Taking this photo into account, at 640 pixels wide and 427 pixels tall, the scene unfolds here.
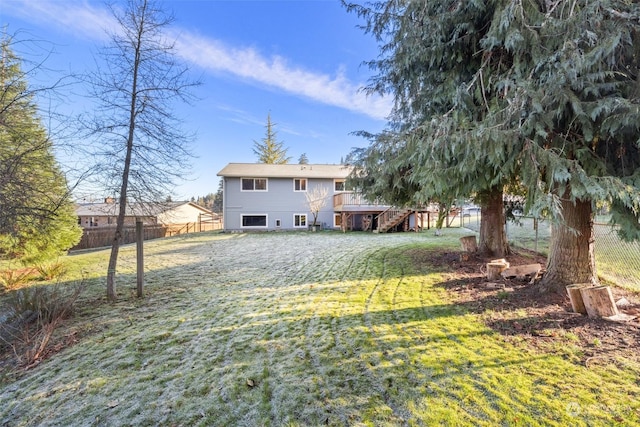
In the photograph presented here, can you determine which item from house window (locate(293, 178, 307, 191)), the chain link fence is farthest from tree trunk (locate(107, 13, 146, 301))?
house window (locate(293, 178, 307, 191))

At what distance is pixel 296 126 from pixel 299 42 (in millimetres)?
16173

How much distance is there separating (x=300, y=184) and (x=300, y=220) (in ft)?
8.38

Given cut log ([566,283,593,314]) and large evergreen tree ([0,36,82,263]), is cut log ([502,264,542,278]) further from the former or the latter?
large evergreen tree ([0,36,82,263])

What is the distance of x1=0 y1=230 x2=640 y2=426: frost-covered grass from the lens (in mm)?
2344

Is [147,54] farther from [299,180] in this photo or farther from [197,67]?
[299,180]

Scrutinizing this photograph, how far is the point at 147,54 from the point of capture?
221 inches

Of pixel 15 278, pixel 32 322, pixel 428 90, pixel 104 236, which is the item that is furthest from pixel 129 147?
pixel 104 236

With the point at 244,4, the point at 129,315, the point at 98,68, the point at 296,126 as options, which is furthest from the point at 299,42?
the point at 296,126

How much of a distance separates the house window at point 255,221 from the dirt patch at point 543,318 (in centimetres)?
1479

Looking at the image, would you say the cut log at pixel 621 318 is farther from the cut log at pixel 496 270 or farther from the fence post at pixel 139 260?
the fence post at pixel 139 260

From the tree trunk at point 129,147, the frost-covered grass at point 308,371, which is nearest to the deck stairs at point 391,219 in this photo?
the frost-covered grass at point 308,371

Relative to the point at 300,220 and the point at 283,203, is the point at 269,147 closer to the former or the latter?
the point at 283,203

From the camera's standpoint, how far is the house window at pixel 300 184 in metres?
19.8

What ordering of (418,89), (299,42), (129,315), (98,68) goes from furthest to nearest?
(299,42)
(418,89)
(98,68)
(129,315)
